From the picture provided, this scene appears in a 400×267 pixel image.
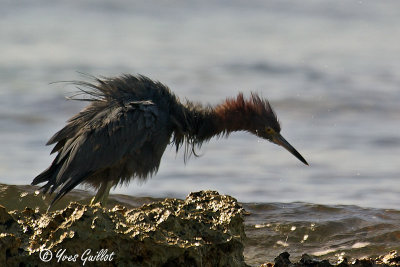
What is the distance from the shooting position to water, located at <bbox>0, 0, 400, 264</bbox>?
32.0 feet

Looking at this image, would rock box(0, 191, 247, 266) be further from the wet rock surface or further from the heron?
the heron

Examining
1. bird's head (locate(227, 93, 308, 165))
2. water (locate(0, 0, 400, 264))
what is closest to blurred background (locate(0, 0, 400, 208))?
water (locate(0, 0, 400, 264))

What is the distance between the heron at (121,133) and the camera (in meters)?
7.03

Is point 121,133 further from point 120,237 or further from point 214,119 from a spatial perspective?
point 120,237

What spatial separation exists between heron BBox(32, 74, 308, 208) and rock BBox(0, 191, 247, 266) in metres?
2.07

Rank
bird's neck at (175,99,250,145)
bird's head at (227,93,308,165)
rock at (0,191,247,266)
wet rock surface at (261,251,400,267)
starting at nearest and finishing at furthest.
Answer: rock at (0,191,247,266)
wet rock surface at (261,251,400,267)
bird's neck at (175,99,250,145)
bird's head at (227,93,308,165)

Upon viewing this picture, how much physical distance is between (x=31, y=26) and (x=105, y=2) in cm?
223

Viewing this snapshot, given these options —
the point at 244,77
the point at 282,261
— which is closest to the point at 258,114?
the point at 282,261

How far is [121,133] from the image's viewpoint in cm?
711

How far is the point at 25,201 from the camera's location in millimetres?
8609

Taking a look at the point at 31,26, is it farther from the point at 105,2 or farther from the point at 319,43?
the point at 319,43

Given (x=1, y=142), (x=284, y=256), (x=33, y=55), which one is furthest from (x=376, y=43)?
(x=284, y=256)

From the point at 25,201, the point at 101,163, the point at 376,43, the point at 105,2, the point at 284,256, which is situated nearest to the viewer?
the point at 284,256

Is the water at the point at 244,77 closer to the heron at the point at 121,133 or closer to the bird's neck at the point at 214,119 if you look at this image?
the bird's neck at the point at 214,119
